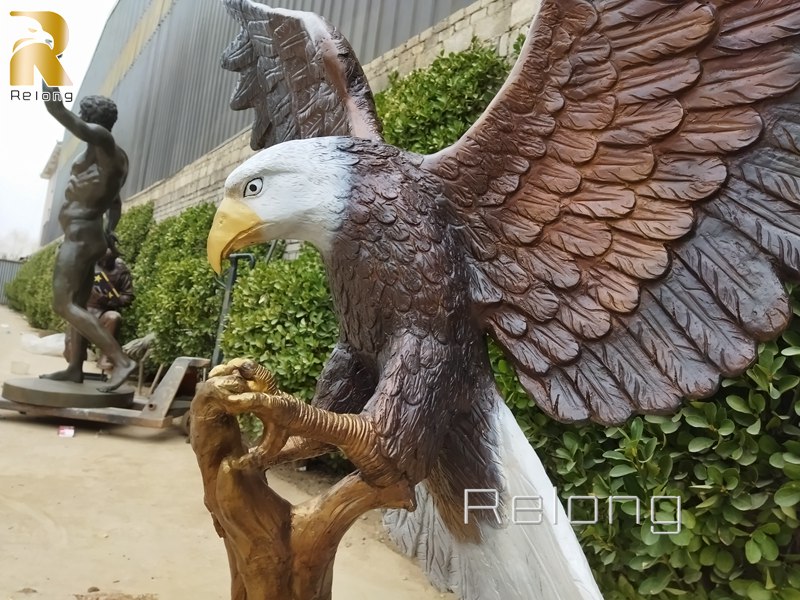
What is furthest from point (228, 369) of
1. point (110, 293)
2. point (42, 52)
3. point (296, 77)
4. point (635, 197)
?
point (42, 52)

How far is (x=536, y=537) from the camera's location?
107cm

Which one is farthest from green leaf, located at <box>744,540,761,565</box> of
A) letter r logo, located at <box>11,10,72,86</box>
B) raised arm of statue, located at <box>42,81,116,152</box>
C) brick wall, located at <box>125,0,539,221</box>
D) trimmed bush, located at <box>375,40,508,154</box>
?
letter r logo, located at <box>11,10,72,86</box>

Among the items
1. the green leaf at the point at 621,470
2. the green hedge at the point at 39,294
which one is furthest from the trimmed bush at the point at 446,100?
the green hedge at the point at 39,294

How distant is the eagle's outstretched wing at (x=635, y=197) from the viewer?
3.14 ft

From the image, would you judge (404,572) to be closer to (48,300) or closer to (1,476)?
(1,476)

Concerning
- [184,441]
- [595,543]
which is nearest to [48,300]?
[184,441]

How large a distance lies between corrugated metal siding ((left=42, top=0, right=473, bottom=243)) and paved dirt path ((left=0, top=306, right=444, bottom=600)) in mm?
3050

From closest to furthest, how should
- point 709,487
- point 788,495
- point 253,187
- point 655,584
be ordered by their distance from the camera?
point 253,187 → point 788,495 → point 709,487 → point 655,584

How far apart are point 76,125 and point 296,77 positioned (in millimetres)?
2884

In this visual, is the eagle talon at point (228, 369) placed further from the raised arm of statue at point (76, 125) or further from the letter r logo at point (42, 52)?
the letter r logo at point (42, 52)

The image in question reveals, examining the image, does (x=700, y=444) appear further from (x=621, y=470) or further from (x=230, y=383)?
(x=230, y=383)

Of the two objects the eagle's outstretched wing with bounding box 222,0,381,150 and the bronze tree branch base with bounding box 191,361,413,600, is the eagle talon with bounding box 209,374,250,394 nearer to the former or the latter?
the bronze tree branch base with bounding box 191,361,413,600

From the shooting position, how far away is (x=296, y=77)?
1597 millimetres

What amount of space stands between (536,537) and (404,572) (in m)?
1.32
